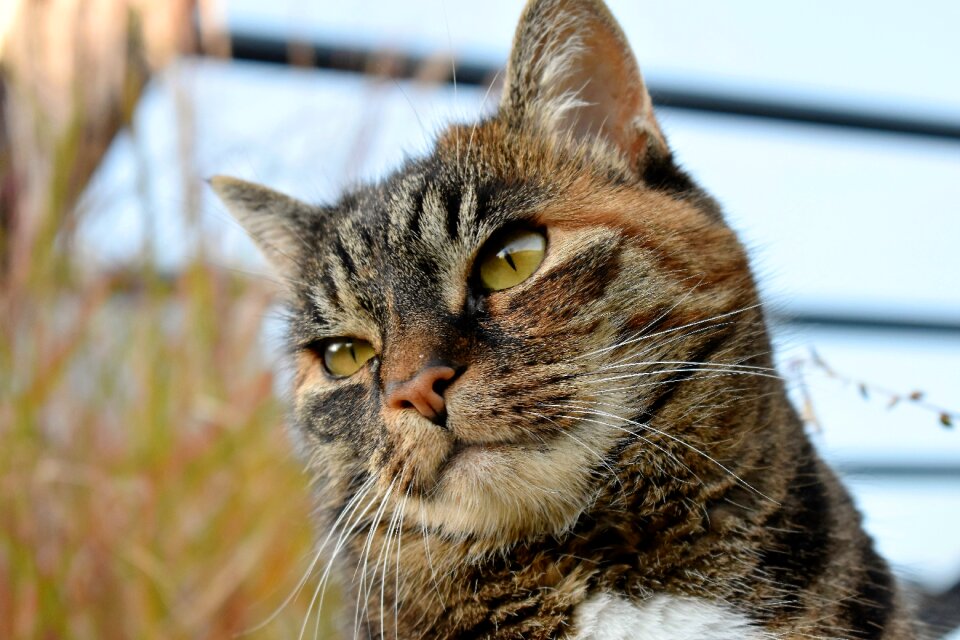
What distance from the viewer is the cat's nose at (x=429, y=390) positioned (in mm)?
922

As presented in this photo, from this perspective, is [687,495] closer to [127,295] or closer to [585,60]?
[585,60]

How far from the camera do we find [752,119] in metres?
2.73

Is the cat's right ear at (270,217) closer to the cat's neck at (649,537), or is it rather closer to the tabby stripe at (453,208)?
the tabby stripe at (453,208)

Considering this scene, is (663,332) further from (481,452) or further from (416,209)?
(416,209)

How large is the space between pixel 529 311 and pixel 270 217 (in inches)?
26.8

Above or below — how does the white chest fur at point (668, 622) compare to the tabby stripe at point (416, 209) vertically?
below

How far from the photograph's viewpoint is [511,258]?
1.06m

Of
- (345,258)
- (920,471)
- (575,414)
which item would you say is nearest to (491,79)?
(345,258)

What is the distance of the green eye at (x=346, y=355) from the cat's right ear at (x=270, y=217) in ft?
0.77

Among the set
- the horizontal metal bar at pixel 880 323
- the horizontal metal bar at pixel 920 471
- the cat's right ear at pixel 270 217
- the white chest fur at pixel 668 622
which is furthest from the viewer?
the horizontal metal bar at pixel 920 471

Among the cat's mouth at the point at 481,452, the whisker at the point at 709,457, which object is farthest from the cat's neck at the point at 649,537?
the cat's mouth at the point at 481,452

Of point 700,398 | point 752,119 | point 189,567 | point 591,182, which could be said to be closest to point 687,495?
point 700,398

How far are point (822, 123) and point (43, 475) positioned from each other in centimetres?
263

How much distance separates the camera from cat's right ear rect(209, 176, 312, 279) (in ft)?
4.65
